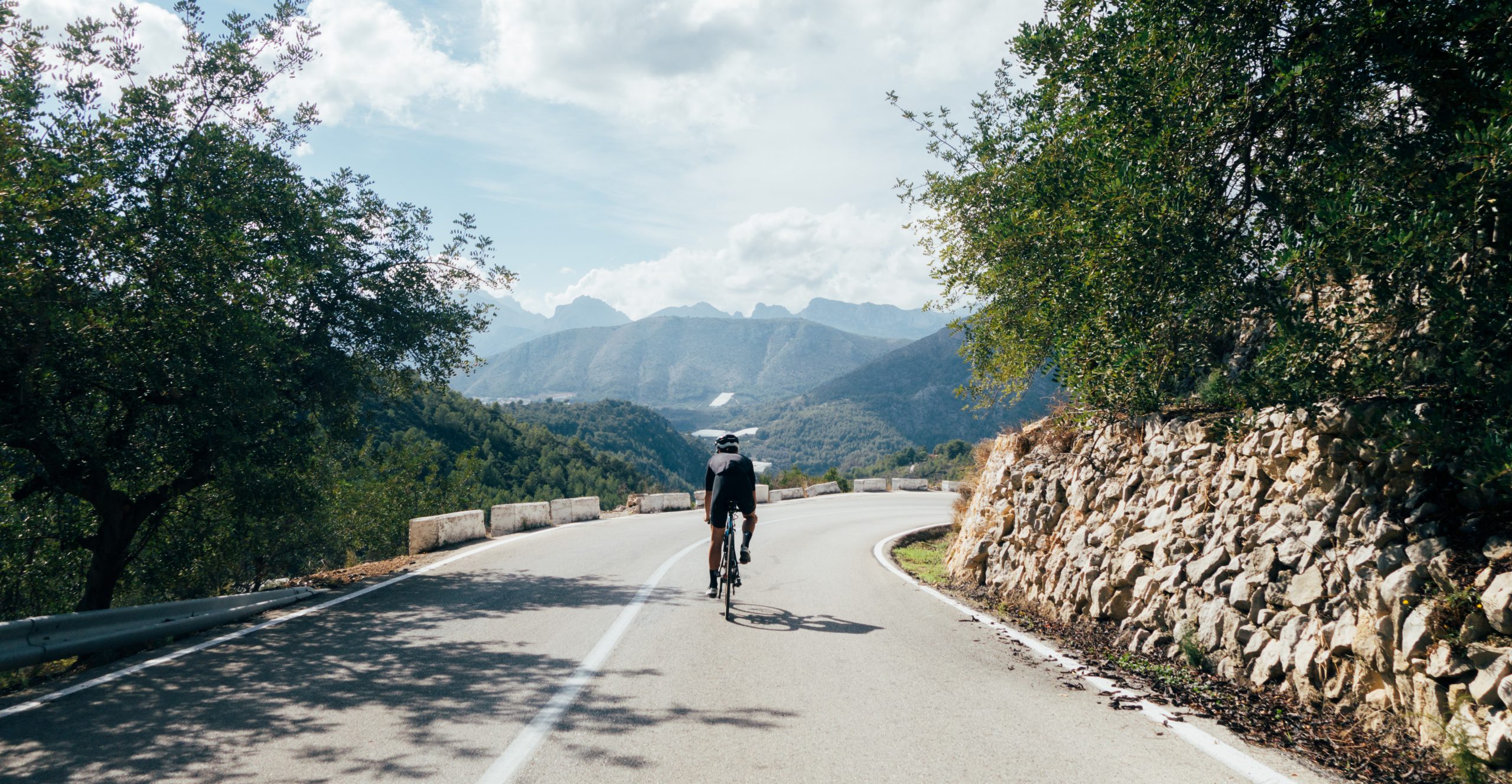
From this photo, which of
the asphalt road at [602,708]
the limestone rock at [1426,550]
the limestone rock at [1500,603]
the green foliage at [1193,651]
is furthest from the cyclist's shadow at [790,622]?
the limestone rock at [1500,603]

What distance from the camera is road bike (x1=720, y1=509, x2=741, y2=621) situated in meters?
7.86

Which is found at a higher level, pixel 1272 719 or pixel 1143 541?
pixel 1143 541

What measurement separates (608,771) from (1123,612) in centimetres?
521

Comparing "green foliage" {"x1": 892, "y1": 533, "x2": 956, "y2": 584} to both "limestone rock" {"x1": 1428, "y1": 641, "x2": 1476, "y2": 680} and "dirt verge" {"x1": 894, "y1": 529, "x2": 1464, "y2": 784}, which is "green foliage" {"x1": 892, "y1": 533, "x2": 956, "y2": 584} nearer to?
"dirt verge" {"x1": 894, "y1": 529, "x2": 1464, "y2": 784}

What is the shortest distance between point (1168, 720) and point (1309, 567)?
1.50 metres

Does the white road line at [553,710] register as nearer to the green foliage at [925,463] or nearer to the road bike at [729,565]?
the road bike at [729,565]

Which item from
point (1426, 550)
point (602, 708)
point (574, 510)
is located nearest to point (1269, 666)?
point (1426, 550)

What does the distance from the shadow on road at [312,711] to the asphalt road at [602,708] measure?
0.7 inches

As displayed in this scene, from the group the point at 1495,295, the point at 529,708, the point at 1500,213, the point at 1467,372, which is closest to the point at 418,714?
the point at 529,708

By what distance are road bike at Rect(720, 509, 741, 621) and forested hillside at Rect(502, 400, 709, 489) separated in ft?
327

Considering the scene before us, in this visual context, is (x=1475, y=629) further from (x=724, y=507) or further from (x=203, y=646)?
(x=203, y=646)

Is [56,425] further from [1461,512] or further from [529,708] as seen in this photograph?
[1461,512]

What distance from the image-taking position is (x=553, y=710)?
15.2 feet

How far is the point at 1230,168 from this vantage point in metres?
6.60
